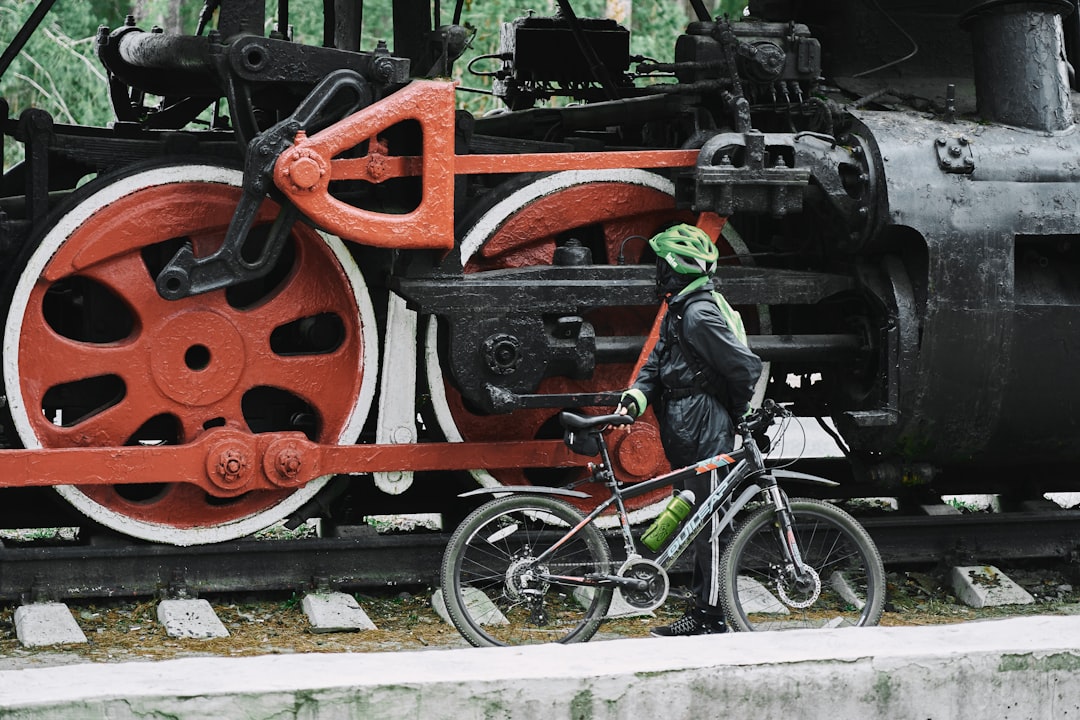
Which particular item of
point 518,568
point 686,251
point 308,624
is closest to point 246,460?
point 308,624

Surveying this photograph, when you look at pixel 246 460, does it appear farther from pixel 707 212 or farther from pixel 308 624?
pixel 707 212

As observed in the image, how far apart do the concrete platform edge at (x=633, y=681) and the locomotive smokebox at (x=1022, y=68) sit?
271 cm

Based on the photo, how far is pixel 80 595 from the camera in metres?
6.06

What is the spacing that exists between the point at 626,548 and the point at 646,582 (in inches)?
5.6

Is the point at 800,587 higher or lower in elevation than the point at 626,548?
lower

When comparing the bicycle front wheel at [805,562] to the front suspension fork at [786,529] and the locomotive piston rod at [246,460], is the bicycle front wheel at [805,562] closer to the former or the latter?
the front suspension fork at [786,529]

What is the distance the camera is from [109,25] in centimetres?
1625

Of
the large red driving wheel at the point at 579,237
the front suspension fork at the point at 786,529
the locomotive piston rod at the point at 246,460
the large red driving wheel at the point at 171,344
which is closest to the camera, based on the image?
the front suspension fork at the point at 786,529

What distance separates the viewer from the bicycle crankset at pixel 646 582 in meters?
5.55

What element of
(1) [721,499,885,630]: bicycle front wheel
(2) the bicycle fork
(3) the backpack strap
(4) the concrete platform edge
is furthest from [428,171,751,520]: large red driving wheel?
(4) the concrete platform edge

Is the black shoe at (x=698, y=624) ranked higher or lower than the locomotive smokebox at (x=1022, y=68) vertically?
lower

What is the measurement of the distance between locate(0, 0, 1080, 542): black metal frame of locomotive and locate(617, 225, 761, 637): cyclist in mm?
577

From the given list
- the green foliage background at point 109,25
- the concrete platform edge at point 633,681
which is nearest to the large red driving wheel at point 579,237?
the concrete platform edge at point 633,681

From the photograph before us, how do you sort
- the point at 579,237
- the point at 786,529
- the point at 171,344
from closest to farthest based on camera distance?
the point at 786,529
the point at 171,344
the point at 579,237
